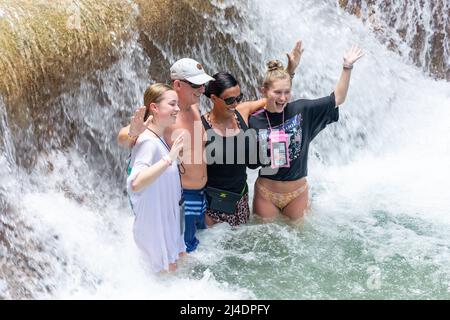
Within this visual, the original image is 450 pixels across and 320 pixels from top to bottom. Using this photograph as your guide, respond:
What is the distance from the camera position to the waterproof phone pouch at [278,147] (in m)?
4.65

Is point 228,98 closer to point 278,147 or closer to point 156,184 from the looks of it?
point 278,147

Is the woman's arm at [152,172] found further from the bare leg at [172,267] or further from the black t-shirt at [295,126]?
the black t-shirt at [295,126]

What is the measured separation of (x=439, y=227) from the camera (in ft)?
18.4

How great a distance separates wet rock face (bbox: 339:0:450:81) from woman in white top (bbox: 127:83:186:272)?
5000 millimetres

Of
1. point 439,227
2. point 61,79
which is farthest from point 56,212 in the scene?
point 439,227

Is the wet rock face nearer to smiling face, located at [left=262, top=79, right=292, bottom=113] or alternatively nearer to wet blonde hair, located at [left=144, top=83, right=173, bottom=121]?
smiling face, located at [left=262, top=79, right=292, bottom=113]

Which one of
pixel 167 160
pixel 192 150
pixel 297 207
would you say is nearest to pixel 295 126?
pixel 297 207

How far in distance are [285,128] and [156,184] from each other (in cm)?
113

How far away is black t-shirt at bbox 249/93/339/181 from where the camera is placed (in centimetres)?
467

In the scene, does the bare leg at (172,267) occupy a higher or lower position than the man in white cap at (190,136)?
lower

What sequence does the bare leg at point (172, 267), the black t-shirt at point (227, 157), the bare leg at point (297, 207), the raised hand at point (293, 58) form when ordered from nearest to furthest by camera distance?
the bare leg at point (172, 267) < the black t-shirt at point (227, 157) < the raised hand at point (293, 58) < the bare leg at point (297, 207)

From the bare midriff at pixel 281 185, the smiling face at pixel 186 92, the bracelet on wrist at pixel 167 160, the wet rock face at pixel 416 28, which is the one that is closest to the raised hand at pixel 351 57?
the bare midriff at pixel 281 185

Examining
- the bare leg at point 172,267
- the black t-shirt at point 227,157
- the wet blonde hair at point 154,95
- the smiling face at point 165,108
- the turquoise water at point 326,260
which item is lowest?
the turquoise water at point 326,260

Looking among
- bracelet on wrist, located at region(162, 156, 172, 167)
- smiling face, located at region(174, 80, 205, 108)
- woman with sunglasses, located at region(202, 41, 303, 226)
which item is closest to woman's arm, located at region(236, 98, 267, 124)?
woman with sunglasses, located at region(202, 41, 303, 226)
